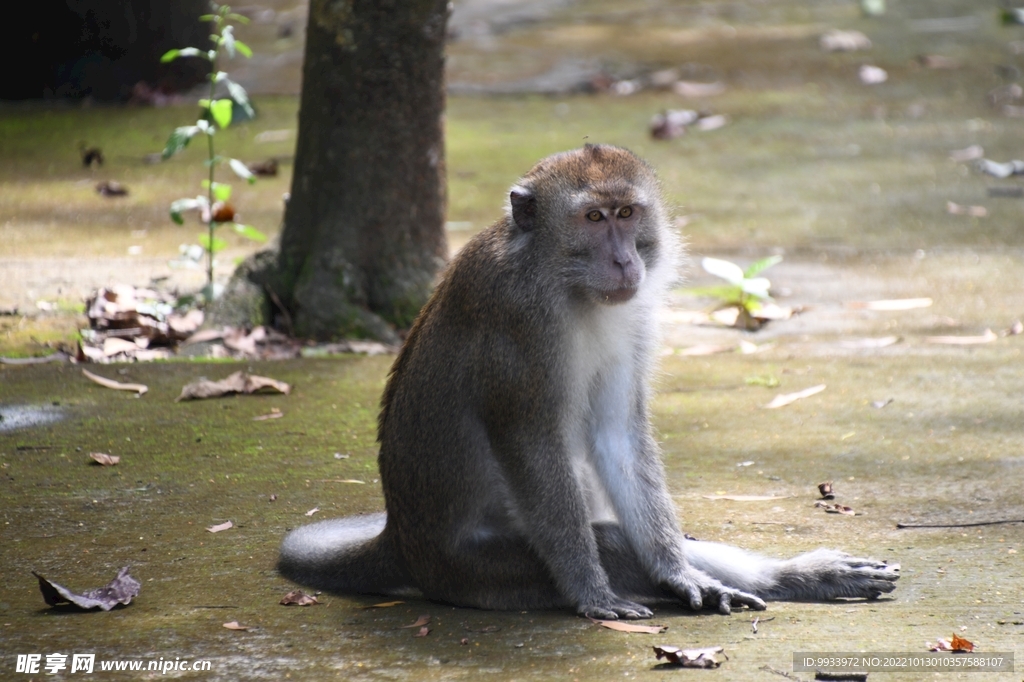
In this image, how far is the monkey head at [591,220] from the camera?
402 cm

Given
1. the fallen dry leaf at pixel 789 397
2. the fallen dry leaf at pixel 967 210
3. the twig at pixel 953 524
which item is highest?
the fallen dry leaf at pixel 967 210

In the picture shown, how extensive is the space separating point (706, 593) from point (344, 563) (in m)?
1.14

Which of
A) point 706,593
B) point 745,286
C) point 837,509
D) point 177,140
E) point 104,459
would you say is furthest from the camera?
point 745,286

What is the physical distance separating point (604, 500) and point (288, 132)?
7.84 meters

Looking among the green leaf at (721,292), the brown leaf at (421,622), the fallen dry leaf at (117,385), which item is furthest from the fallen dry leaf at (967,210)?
the brown leaf at (421,622)

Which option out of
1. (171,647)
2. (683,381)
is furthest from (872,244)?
(171,647)

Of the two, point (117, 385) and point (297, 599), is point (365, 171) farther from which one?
point (297, 599)

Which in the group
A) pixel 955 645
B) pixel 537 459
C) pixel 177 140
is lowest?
pixel 955 645

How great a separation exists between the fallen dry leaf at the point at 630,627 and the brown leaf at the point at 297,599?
85cm

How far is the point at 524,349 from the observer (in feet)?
13.0

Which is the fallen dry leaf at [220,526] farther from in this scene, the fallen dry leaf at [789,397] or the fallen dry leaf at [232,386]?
the fallen dry leaf at [789,397]

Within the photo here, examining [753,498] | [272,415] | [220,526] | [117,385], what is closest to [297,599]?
[220,526]

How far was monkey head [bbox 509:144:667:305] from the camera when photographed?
402 centimetres

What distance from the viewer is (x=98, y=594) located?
380 cm
